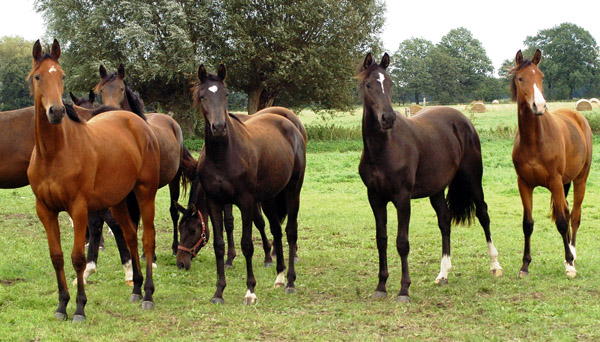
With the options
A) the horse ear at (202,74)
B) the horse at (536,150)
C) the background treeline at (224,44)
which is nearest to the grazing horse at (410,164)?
the horse at (536,150)

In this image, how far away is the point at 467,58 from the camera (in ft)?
282

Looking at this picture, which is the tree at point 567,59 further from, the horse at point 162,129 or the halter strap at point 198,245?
the halter strap at point 198,245

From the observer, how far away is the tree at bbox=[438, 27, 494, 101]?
82.0 meters

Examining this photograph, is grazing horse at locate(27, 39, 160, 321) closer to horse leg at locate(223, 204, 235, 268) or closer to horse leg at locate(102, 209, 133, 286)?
horse leg at locate(102, 209, 133, 286)

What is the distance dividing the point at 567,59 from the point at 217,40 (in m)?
60.4

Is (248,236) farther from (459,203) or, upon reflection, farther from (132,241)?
(459,203)

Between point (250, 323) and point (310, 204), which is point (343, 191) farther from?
point (250, 323)

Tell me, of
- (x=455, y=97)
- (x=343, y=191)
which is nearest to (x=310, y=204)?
(x=343, y=191)

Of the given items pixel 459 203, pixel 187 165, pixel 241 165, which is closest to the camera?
pixel 241 165

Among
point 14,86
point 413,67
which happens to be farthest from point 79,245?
point 413,67

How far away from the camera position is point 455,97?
78.9 metres

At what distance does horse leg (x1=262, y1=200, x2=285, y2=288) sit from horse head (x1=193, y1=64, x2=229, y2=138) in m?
1.70

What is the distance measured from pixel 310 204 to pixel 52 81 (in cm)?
855

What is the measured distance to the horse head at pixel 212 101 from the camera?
225 inches
